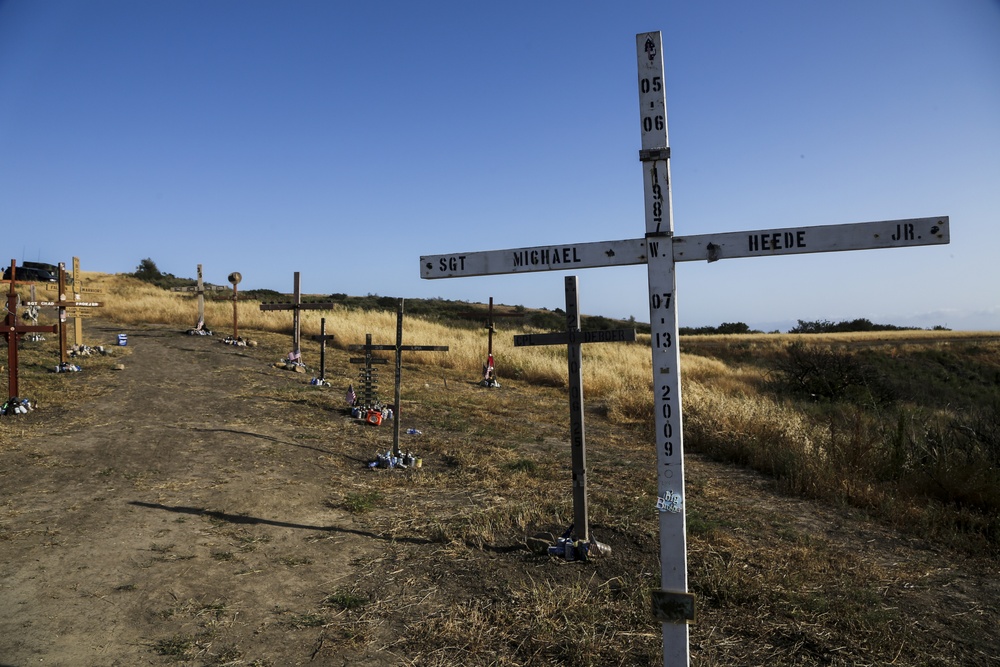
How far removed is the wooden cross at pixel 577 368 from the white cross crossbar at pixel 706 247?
1.84 metres

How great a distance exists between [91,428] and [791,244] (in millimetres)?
9873

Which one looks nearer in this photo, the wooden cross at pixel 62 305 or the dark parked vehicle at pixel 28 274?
the dark parked vehicle at pixel 28 274

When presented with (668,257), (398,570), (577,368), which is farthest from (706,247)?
(398,570)

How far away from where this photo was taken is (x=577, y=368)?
506cm

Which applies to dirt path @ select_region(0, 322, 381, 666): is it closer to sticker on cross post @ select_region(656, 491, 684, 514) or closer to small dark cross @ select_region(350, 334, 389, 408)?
small dark cross @ select_region(350, 334, 389, 408)

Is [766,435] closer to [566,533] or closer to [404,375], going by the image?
[566,533]

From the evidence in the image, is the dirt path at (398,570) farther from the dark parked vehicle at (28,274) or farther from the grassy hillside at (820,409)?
the dark parked vehicle at (28,274)

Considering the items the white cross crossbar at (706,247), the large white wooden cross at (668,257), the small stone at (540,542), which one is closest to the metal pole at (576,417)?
the small stone at (540,542)

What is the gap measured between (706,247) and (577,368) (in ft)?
8.22

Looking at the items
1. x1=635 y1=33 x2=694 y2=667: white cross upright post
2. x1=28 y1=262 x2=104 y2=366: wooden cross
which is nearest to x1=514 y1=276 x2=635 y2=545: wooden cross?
x1=635 y1=33 x2=694 y2=667: white cross upright post

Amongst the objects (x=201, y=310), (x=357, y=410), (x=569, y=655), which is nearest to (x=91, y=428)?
(x=357, y=410)

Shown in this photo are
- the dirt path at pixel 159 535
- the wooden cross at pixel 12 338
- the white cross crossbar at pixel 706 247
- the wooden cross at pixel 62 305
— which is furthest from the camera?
the wooden cross at pixel 62 305

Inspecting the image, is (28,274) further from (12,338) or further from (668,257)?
(668,257)

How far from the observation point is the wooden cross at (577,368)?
16.0 ft
